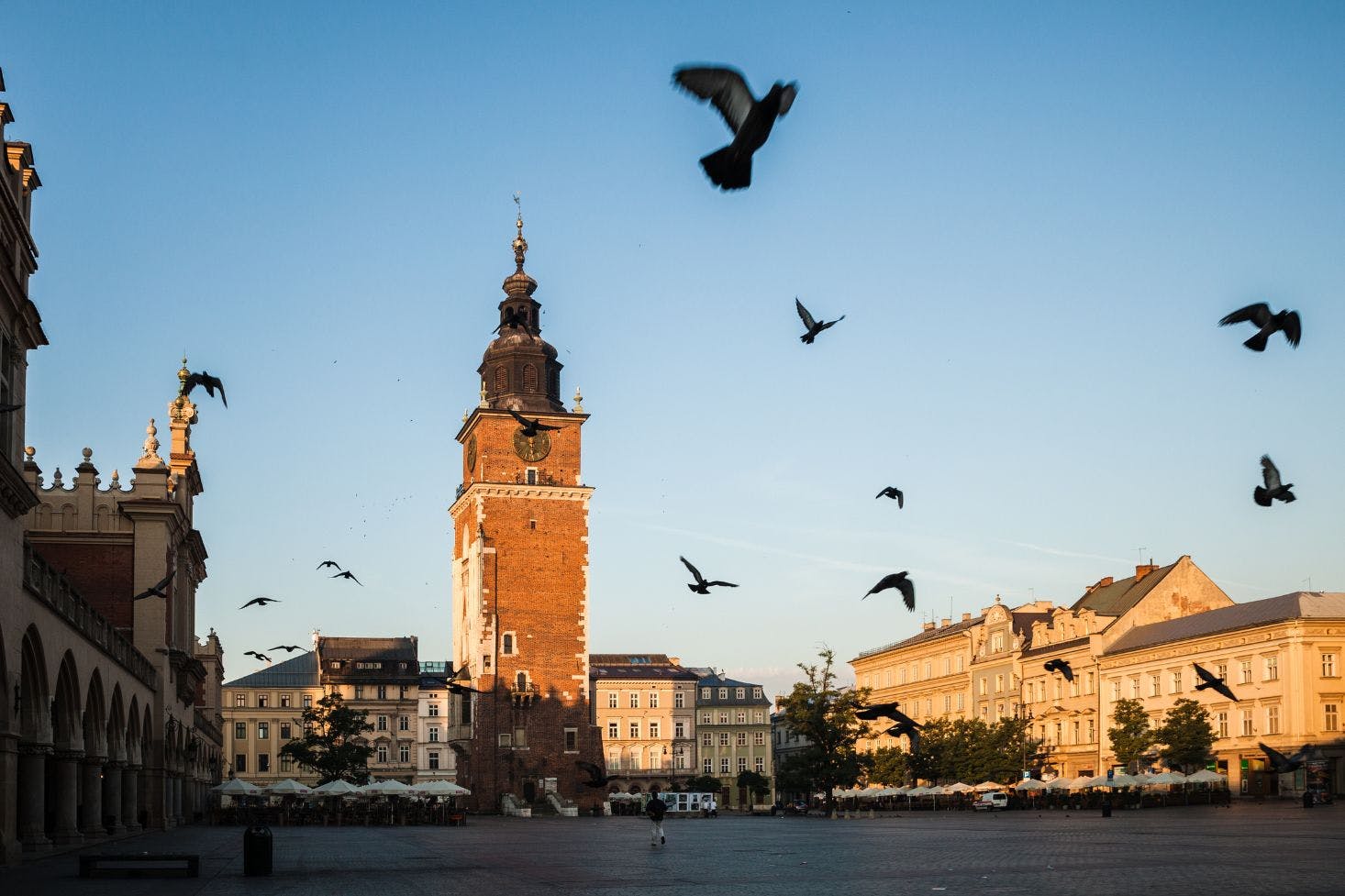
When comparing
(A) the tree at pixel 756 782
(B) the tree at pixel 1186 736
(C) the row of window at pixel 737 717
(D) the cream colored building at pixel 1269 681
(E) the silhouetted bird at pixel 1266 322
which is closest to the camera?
(E) the silhouetted bird at pixel 1266 322

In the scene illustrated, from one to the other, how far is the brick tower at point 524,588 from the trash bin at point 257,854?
234ft

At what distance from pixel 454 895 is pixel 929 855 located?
13.7 metres

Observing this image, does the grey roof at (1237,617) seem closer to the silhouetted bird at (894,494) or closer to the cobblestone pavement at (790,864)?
the cobblestone pavement at (790,864)

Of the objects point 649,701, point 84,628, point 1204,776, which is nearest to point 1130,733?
point 1204,776

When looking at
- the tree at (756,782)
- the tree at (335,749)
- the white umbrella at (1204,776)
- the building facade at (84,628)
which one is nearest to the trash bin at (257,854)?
the building facade at (84,628)

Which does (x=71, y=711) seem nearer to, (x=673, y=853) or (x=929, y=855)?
(x=673, y=853)

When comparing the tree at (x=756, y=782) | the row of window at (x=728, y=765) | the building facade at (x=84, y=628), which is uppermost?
the building facade at (x=84, y=628)

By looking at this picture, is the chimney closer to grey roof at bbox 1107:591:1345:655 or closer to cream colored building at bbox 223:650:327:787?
grey roof at bbox 1107:591:1345:655

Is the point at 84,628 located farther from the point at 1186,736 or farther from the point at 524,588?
the point at 524,588

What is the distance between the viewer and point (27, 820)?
111ft

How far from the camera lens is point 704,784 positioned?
5605 inches

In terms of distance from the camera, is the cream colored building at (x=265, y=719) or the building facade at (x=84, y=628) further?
the cream colored building at (x=265, y=719)

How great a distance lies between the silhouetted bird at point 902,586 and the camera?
27609 millimetres

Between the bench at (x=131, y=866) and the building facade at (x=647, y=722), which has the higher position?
the bench at (x=131, y=866)
